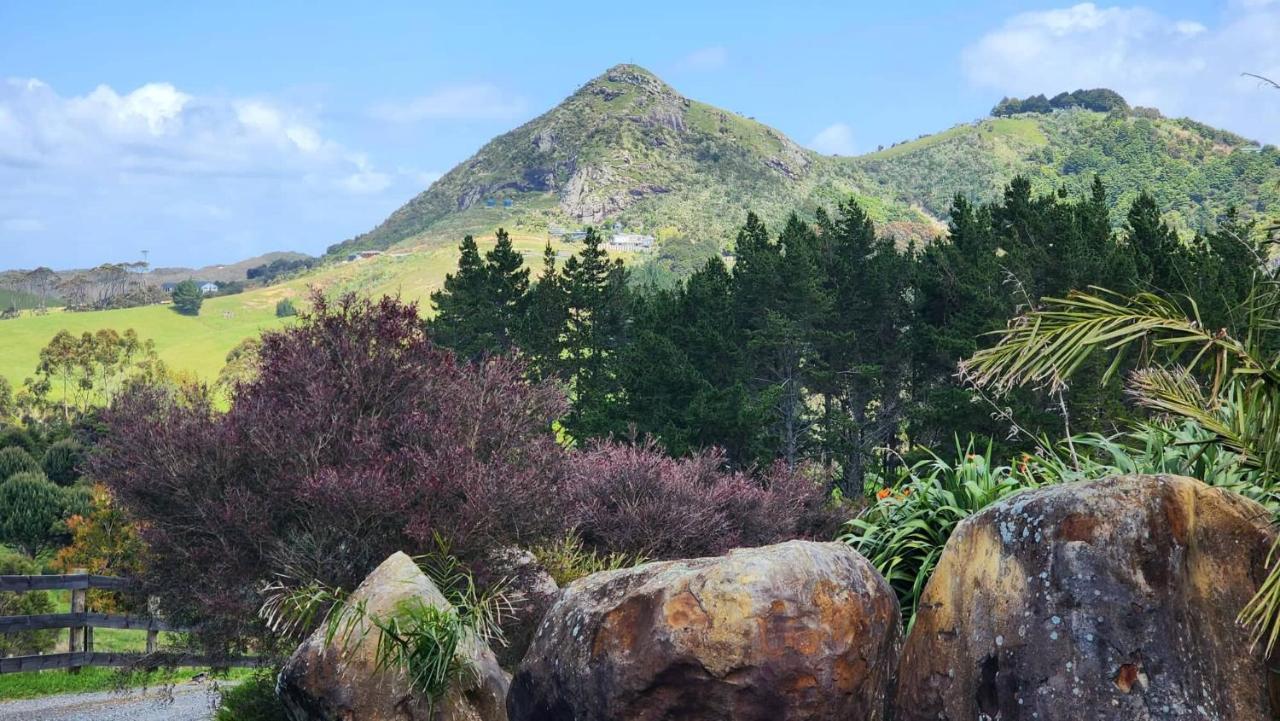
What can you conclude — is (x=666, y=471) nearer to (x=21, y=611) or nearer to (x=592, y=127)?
(x=21, y=611)

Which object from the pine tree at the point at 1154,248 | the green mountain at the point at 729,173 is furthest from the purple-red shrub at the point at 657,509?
the green mountain at the point at 729,173

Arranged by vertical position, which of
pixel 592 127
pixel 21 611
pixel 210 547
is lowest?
pixel 21 611

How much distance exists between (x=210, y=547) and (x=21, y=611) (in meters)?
14.7

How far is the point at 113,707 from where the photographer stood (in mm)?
13930

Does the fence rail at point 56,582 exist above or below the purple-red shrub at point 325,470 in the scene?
below

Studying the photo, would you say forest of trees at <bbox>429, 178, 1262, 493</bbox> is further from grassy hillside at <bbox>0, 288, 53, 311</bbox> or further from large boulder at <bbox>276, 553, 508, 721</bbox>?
grassy hillside at <bbox>0, 288, 53, 311</bbox>

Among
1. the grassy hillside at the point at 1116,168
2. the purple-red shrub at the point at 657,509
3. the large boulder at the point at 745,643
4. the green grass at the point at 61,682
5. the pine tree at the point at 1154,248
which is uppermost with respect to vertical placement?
the grassy hillside at the point at 1116,168

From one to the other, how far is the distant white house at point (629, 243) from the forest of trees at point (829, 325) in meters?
91.7

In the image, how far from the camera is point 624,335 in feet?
154

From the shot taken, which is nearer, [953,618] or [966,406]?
[953,618]

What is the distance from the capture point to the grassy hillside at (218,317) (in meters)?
112

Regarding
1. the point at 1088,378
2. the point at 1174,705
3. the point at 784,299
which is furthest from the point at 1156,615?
the point at 784,299

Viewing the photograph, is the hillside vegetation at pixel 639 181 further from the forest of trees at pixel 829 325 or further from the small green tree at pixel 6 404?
the forest of trees at pixel 829 325

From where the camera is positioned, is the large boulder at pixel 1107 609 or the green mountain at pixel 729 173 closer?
the large boulder at pixel 1107 609
